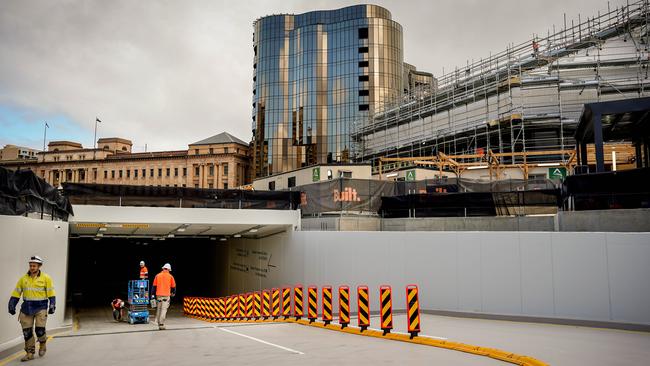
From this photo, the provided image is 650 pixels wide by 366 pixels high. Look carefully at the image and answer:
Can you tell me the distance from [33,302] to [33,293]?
0.51ft

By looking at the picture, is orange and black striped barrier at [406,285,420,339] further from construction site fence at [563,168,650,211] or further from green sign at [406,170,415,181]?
green sign at [406,170,415,181]

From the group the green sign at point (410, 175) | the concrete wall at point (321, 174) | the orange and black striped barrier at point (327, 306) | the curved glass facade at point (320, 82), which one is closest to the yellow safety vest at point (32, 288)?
the orange and black striped barrier at point (327, 306)

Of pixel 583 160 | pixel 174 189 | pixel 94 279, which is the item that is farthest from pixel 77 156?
pixel 583 160

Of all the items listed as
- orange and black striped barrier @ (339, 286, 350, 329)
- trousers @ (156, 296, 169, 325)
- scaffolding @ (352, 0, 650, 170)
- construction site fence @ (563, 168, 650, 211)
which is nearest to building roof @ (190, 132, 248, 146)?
scaffolding @ (352, 0, 650, 170)

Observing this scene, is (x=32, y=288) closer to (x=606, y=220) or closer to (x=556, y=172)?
(x=606, y=220)

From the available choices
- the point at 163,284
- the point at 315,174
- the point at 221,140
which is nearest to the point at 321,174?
the point at 315,174

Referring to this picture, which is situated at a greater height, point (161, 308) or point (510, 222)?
point (510, 222)

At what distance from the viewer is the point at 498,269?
659 inches

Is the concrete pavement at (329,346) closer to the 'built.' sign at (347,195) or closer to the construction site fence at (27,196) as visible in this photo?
the construction site fence at (27,196)

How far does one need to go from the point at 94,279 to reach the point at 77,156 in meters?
52.4

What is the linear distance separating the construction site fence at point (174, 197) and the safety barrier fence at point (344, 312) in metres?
4.32

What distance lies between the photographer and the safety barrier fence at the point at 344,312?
10.5 meters

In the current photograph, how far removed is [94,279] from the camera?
58312mm

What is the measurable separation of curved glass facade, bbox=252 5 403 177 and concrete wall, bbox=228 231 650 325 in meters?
74.1
